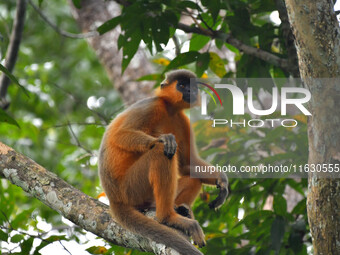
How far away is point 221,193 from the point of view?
502cm

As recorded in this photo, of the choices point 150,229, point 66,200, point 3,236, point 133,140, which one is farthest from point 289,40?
point 3,236

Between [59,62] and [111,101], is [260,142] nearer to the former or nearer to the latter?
[111,101]

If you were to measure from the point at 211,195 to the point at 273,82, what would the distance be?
1.77 m

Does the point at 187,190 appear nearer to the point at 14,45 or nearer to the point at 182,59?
the point at 182,59

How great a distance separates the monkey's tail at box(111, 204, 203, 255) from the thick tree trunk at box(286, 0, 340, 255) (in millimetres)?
950

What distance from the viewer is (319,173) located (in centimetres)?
334

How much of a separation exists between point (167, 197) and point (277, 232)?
131cm

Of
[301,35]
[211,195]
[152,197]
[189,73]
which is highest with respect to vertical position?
[301,35]

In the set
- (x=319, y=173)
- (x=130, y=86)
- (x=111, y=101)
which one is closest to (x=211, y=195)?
(x=130, y=86)

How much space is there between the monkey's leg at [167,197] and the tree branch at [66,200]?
349 mm

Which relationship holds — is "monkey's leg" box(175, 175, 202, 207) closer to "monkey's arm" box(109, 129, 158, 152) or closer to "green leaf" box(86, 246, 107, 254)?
"monkey's arm" box(109, 129, 158, 152)

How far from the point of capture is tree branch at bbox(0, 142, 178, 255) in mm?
4105

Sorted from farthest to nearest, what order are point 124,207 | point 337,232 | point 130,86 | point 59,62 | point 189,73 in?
point 59,62, point 130,86, point 189,73, point 124,207, point 337,232

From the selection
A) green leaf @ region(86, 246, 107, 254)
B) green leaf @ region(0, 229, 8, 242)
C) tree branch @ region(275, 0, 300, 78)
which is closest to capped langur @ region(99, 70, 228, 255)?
green leaf @ region(86, 246, 107, 254)
